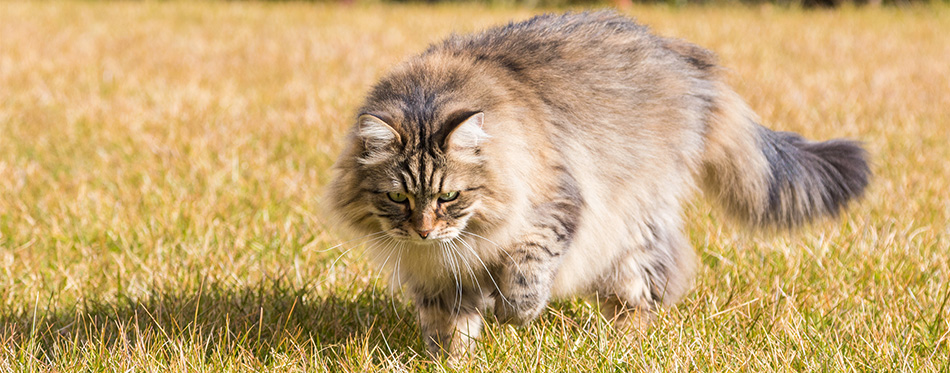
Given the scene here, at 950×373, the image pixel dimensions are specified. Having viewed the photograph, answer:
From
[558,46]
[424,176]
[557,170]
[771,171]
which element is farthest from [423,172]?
[771,171]

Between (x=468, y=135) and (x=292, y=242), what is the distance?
1411 millimetres

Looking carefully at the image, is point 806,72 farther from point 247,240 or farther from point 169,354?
point 169,354

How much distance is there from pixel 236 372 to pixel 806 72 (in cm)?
560

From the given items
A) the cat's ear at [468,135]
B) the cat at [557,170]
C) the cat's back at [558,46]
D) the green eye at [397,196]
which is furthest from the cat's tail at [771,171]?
the green eye at [397,196]

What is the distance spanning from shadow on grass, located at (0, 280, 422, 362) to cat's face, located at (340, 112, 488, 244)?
397 mm

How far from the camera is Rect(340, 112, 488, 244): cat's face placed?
6.85 feet

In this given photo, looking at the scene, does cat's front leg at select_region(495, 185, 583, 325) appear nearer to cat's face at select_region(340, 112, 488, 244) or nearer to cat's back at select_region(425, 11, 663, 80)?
cat's face at select_region(340, 112, 488, 244)

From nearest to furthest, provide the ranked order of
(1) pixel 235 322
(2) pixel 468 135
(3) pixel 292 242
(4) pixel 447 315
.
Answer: (2) pixel 468 135 < (4) pixel 447 315 < (1) pixel 235 322 < (3) pixel 292 242

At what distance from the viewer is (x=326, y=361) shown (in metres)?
2.34

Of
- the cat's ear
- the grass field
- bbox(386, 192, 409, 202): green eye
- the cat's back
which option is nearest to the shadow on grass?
Answer: the grass field

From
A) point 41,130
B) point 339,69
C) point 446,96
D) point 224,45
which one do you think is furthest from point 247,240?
point 224,45

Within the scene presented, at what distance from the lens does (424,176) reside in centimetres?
210

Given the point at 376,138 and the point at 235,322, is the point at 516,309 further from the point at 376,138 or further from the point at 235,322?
the point at 235,322

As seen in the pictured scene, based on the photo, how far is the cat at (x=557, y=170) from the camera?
2.14 meters
